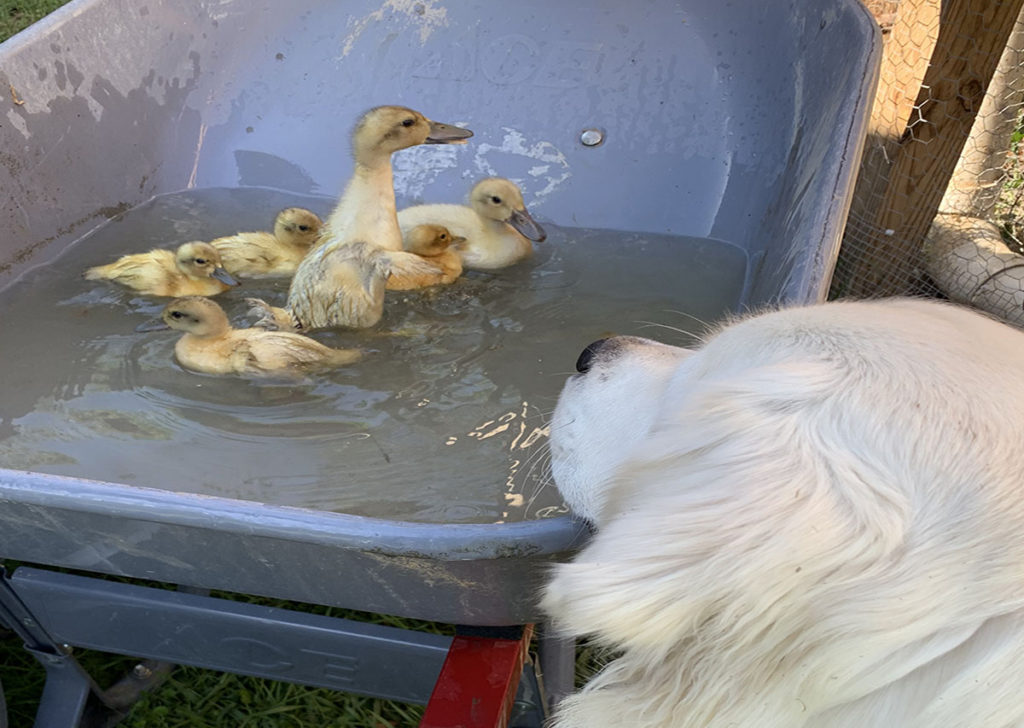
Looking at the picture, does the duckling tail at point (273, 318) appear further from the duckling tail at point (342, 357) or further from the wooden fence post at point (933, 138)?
the wooden fence post at point (933, 138)

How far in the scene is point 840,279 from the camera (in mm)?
2812

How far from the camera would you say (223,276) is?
81.7 inches

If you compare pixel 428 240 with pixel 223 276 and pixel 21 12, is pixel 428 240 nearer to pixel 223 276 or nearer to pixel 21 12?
pixel 223 276

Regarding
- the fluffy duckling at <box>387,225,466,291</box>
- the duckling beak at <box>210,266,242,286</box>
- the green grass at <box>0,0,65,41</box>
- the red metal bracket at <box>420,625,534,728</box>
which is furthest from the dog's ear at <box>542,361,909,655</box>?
the green grass at <box>0,0,65,41</box>

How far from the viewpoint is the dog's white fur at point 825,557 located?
28.5 inches

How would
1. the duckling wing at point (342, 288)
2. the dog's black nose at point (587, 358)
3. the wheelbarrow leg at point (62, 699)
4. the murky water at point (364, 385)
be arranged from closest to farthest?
the dog's black nose at point (587, 358) < the murky water at point (364, 385) < the wheelbarrow leg at point (62, 699) < the duckling wing at point (342, 288)

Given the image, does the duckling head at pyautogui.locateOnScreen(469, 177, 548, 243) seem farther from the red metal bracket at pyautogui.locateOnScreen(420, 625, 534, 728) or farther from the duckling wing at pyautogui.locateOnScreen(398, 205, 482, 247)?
the red metal bracket at pyautogui.locateOnScreen(420, 625, 534, 728)

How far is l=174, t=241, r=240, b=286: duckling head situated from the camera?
2025 millimetres

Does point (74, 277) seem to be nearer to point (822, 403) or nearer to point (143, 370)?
point (143, 370)

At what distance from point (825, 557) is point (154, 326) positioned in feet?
5.38

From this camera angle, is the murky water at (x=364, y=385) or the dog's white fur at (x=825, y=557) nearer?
the dog's white fur at (x=825, y=557)

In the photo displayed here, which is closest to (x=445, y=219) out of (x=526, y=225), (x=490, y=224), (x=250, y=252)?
(x=490, y=224)

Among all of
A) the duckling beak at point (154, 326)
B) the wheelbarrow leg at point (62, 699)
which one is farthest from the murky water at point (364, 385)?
the wheelbarrow leg at point (62, 699)

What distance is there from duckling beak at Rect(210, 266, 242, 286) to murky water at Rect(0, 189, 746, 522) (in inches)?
2.7
